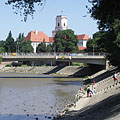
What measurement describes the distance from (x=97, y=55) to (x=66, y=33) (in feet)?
140

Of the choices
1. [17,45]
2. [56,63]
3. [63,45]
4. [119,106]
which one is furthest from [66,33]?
[119,106]

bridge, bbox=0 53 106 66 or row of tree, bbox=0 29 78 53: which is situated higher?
row of tree, bbox=0 29 78 53

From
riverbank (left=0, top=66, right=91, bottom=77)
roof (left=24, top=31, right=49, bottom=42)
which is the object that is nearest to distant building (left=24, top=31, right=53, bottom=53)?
roof (left=24, top=31, right=49, bottom=42)

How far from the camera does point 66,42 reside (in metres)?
118

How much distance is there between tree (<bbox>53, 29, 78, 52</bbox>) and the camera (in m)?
117

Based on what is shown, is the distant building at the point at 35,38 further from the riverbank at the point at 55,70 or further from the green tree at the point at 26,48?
the riverbank at the point at 55,70

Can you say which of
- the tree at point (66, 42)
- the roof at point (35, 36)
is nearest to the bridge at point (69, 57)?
the tree at point (66, 42)

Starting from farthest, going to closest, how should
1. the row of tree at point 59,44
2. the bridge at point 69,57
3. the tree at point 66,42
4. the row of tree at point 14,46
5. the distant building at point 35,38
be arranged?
the distant building at point 35,38, the row of tree at point 14,46, the row of tree at point 59,44, the tree at point 66,42, the bridge at point 69,57

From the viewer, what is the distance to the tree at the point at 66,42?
11706 centimetres

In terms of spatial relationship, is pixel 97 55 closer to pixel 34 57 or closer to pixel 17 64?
pixel 34 57

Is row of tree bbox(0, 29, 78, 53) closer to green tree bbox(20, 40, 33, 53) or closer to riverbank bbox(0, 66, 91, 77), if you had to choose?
green tree bbox(20, 40, 33, 53)

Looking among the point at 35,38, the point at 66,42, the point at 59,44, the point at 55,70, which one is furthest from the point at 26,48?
the point at 35,38

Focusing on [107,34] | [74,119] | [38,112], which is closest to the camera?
[74,119]

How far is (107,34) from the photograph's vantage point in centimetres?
4703
